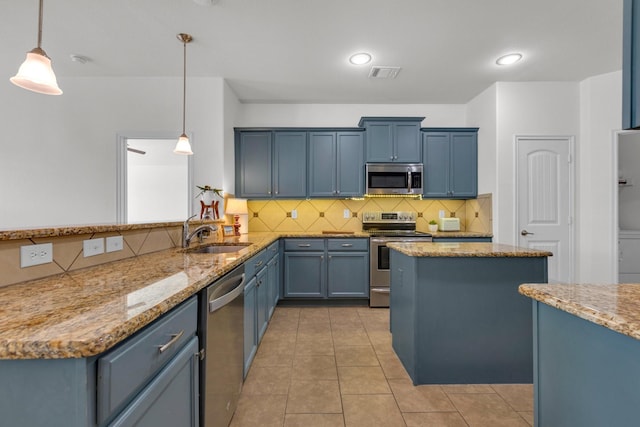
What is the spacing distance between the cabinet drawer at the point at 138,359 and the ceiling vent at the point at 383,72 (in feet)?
9.73

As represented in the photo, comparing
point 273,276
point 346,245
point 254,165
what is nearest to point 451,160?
point 346,245

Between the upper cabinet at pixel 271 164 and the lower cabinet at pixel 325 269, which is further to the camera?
the upper cabinet at pixel 271 164

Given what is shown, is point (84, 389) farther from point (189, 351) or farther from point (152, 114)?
point (152, 114)

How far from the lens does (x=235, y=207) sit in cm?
342

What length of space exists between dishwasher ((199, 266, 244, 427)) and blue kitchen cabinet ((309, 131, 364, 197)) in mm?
2251

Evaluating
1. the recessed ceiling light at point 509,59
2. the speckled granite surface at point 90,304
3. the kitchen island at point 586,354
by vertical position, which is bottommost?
the kitchen island at point 586,354

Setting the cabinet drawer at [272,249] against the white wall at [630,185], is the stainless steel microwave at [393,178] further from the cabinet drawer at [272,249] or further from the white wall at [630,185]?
the white wall at [630,185]

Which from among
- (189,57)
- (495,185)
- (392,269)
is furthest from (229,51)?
(495,185)

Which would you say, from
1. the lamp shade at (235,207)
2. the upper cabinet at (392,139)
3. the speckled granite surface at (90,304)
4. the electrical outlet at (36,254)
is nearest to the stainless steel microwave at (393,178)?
the upper cabinet at (392,139)

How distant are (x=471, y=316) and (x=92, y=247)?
2253 mm

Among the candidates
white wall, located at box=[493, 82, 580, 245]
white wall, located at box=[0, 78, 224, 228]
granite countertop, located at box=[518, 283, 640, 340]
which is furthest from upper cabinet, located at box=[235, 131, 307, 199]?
granite countertop, located at box=[518, 283, 640, 340]

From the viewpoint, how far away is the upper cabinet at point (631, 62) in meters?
0.78

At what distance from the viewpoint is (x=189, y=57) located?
9.33ft

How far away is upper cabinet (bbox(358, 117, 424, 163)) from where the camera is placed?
3.75m
